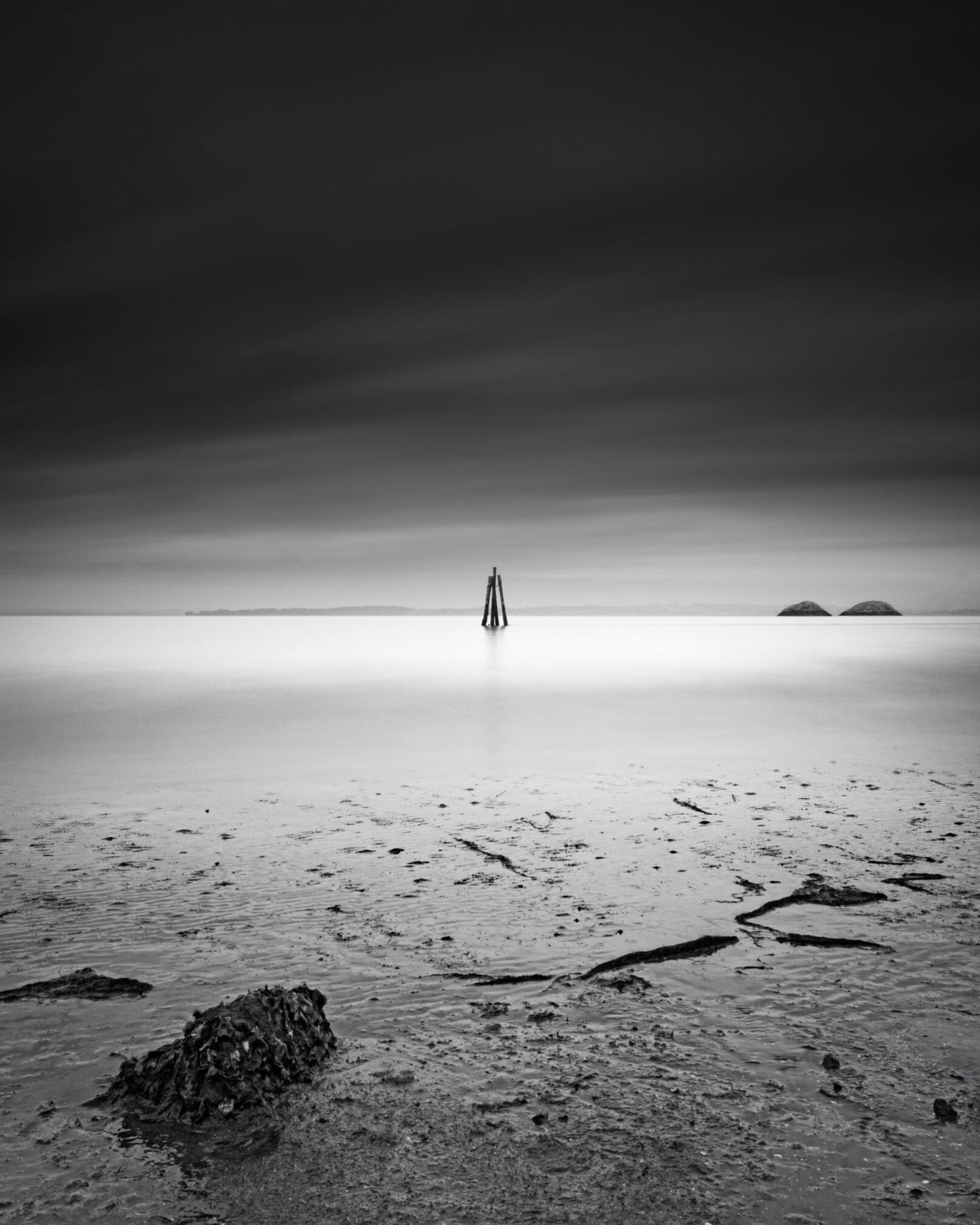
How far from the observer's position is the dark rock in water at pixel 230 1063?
2.87 metres

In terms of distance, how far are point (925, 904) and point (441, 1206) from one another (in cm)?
336

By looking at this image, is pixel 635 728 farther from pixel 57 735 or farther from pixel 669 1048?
pixel 669 1048

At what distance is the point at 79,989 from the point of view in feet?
12.2

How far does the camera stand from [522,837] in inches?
247

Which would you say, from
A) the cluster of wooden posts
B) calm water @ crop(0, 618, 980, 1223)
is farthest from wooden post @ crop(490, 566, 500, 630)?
calm water @ crop(0, 618, 980, 1223)

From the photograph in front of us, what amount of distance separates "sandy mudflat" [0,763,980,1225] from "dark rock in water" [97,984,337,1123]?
114 mm

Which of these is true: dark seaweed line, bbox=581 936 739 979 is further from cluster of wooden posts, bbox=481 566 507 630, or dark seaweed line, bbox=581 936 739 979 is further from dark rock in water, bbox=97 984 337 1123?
cluster of wooden posts, bbox=481 566 507 630

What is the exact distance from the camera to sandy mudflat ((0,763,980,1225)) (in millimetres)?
2510

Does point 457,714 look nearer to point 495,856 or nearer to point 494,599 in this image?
point 495,856

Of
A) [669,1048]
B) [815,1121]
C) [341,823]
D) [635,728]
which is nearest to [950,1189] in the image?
[815,1121]

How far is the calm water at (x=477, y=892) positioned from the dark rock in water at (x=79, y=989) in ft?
0.26

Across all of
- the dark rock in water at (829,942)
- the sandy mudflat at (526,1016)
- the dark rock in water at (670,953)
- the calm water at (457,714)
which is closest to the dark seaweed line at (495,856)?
the sandy mudflat at (526,1016)

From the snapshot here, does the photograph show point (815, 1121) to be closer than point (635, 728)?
Yes

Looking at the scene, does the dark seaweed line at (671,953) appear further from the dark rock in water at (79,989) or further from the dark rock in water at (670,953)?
the dark rock in water at (79,989)
